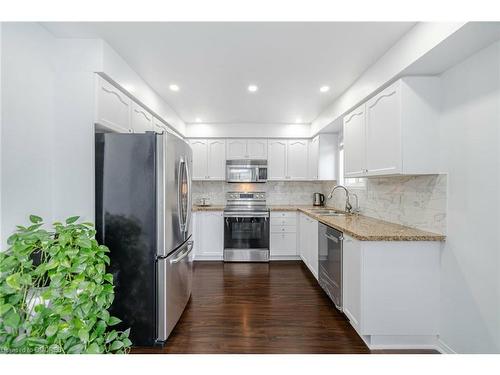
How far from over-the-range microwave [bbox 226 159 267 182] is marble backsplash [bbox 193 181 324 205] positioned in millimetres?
308

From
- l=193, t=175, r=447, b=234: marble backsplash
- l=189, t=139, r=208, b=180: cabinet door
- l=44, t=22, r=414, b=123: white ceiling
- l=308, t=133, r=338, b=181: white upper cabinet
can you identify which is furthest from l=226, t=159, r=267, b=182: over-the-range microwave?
l=44, t=22, r=414, b=123: white ceiling

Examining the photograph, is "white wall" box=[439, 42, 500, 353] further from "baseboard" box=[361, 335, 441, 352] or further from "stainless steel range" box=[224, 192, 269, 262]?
"stainless steel range" box=[224, 192, 269, 262]

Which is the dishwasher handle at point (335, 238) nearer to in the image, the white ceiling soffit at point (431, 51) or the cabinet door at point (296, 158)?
the white ceiling soffit at point (431, 51)

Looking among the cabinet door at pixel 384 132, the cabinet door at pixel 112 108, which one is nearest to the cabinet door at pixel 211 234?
the cabinet door at pixel 112 108

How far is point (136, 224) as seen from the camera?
6.05 feet

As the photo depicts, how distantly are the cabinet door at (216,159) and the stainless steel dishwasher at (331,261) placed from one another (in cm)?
226

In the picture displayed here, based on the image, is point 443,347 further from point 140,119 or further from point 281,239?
point 140,119

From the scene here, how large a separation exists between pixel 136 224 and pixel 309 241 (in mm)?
2467

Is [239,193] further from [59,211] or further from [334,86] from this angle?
[59,211]

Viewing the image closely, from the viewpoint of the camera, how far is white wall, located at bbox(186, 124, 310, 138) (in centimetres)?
447

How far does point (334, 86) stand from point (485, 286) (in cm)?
228

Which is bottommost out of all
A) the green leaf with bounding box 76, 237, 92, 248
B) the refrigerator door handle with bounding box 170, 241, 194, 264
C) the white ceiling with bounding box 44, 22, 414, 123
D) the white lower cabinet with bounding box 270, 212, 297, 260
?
the white lower cabinet with bounding box 270, 212, 297, 260

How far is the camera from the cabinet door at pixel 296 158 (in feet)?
14.9

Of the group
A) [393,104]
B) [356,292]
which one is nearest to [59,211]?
[356,292]
